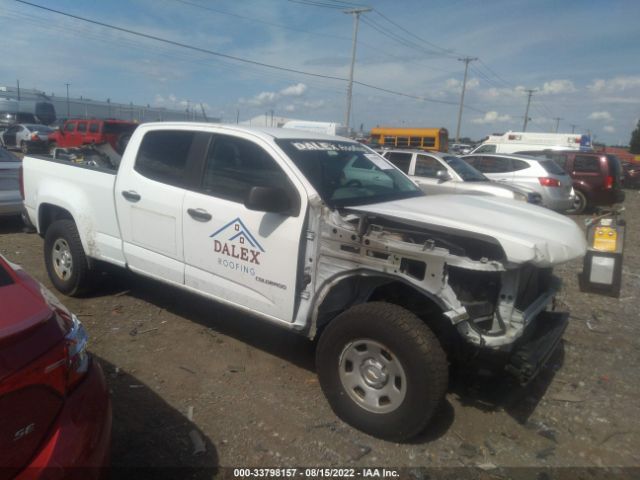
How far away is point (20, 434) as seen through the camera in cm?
172

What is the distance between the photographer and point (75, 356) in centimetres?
206

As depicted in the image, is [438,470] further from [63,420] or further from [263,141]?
[263,141]

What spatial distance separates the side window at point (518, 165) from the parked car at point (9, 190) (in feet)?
37.2

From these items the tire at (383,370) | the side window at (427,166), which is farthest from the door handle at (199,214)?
the side window at (427,166)

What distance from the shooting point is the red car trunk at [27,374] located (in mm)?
1685

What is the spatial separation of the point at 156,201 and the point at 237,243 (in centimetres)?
99

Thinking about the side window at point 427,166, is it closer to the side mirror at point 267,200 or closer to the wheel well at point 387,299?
the wheel well at point 387,299

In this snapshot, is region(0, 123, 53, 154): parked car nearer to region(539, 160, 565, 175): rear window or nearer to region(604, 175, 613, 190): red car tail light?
region(539, 160, 565, 175): rear window

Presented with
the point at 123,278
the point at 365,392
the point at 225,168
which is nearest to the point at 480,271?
the point at 365,392

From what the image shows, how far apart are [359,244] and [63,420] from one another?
1822 mm

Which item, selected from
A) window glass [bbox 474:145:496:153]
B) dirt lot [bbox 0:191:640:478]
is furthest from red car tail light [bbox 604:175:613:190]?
dirt lot [bbox 0:191:640:478]

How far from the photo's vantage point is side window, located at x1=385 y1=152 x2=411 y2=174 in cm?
1091

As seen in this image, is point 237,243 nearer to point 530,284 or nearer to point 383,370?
point 383,370

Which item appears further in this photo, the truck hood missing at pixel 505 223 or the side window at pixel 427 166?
the side window at pixel 427 166
